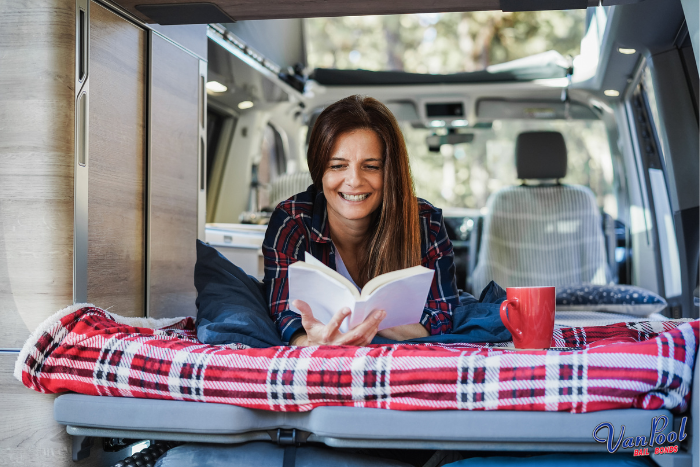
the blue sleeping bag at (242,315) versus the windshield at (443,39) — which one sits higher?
the windshield at (443,39)

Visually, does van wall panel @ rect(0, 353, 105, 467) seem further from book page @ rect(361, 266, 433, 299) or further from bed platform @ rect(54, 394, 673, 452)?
book page @ rect(361, 266, 433, 299)

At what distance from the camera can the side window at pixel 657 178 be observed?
3008mm

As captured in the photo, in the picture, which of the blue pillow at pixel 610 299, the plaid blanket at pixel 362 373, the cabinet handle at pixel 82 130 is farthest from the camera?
the blue pillow at pixel 610 299

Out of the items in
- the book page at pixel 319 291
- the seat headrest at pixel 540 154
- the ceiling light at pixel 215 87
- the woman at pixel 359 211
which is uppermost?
the ceiling light at pixel 215 87

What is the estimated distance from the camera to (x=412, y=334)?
73.4 inches

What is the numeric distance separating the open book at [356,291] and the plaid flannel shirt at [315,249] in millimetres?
287

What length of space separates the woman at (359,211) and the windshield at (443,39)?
8.92 meters

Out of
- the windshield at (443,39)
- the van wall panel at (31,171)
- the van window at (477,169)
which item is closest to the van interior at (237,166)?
the van wall panel at (31,171)

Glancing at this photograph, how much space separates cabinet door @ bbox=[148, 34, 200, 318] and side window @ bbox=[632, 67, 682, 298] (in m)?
1.96

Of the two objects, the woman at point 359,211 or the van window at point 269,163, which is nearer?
the woman at point 359,211

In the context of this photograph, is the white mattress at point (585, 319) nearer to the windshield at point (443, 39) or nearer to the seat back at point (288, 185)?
the seat back at point (288, 185)

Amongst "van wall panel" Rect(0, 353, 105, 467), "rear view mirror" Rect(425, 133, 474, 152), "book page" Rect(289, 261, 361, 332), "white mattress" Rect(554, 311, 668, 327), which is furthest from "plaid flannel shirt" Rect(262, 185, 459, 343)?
"rear view mirror" Rect(425, 133, 474, 152)

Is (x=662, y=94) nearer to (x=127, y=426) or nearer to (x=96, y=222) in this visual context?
(x=96, y=222)

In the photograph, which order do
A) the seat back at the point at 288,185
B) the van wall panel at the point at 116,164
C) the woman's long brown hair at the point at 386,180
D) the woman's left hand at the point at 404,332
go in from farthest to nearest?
the seat back at the point at 288,185 → the woman's long brown hair at the point at 386,180 → the woman's left hand at the point at 404,332 → the van wall panel at the point at 116,164
